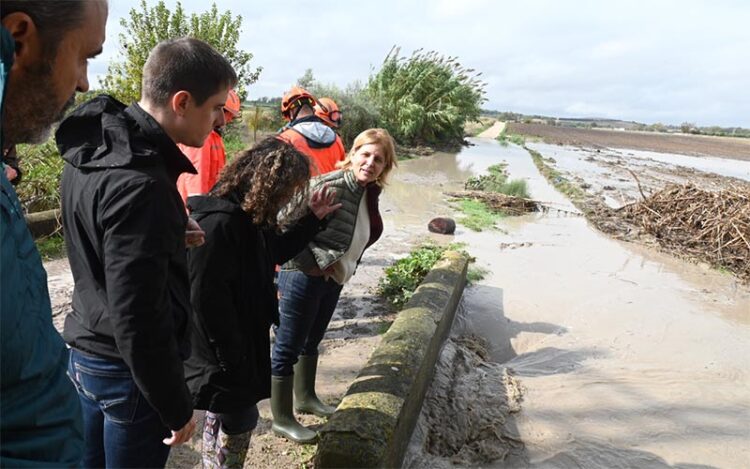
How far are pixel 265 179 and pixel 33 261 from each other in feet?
4.11

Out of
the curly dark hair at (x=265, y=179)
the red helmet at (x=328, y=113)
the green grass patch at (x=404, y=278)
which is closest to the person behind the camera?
the curly dark hair at (x=265, y=179)

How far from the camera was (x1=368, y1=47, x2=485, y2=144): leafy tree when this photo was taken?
95.9 feet

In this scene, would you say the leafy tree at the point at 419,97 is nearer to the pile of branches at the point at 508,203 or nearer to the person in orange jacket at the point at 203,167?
the pile of branches at the point at 508,203

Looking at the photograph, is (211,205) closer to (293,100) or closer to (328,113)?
(293,100)

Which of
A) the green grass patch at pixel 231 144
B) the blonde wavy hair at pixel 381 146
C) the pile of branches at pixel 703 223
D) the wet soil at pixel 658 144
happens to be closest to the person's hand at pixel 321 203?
the blonde wavy hair at pixel 381 146

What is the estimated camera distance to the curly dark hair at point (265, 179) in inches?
84.9

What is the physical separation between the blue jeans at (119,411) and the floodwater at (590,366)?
1.81 metres

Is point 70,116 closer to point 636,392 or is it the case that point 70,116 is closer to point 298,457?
point 298,457

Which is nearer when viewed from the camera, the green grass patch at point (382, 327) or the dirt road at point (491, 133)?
the green grass patch at point (382, 327)

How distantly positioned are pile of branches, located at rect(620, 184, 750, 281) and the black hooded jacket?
32.4 feet

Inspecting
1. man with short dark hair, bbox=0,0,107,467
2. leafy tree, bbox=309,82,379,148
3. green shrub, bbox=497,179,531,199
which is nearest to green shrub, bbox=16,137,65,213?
man with short dark hair, bbox=0,0,107,467

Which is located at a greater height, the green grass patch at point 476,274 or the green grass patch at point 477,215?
the green grass patch at point 477,215

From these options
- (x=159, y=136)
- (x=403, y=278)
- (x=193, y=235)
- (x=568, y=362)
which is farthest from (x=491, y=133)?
(x=159, y=136)

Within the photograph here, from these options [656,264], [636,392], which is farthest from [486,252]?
[636,392]
